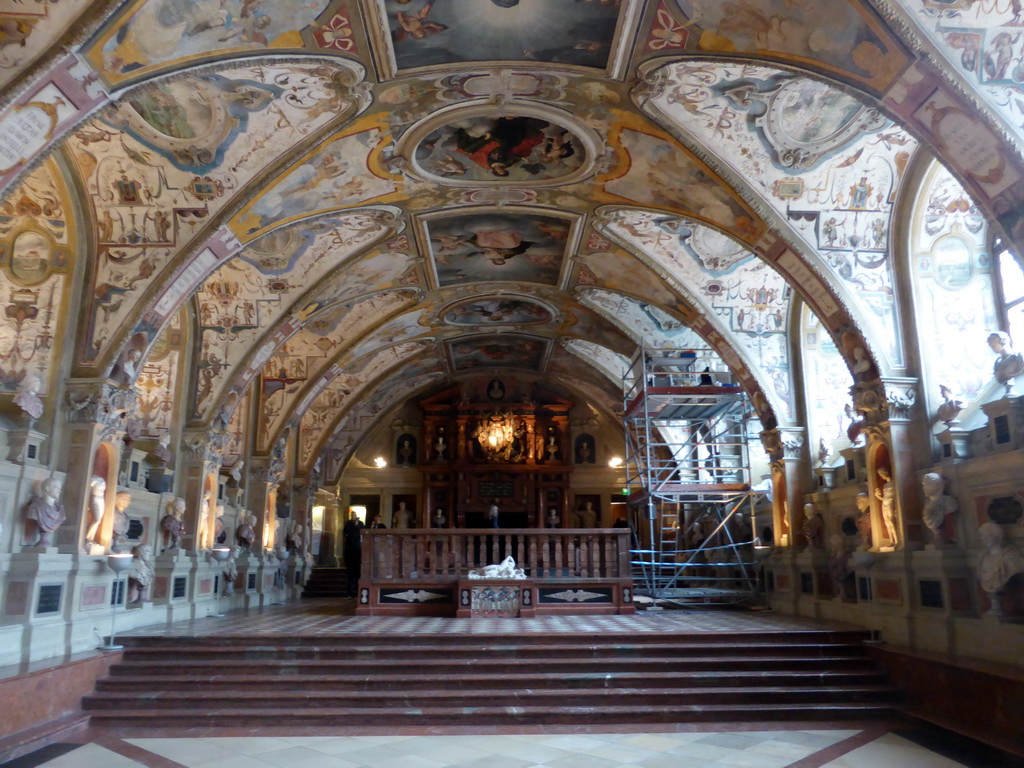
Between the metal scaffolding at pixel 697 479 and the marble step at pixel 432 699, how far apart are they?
23.1 feet

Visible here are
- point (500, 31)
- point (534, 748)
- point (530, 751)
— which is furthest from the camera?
point (500, 31)

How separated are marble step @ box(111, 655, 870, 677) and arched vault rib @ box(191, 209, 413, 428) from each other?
6390 mm

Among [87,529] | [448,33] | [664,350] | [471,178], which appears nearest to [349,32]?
[448,33]

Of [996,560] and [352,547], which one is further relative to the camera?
[352,547]

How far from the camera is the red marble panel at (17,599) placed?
9.34m

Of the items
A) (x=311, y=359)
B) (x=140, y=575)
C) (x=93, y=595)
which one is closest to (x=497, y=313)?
(x=311, y=359)

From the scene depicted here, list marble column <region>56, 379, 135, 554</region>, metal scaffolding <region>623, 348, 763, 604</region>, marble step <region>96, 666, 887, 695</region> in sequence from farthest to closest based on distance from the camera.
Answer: metal scaffolding <region>623, 348, 763, 604</region>
marble column <region>56, 379, 135, 554</region>
marble step <region>96, 666, 887, 695</region>

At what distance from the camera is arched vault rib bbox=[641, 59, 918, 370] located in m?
9.66

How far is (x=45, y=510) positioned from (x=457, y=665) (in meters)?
5.72

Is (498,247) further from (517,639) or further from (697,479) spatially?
(697,479)

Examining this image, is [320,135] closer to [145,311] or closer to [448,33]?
[448,33]

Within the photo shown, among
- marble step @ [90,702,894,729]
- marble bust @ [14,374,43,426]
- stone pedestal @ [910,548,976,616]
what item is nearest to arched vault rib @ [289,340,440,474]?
marble bust @ [14,374,43,426]

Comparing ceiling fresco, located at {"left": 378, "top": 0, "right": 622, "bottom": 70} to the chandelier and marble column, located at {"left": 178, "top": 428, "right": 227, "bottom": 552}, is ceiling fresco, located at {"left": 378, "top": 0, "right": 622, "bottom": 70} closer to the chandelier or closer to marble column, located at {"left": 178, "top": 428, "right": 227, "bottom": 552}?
marble column, located at {"left": 178, "top": 428, "right": 227, "bottom": 552}

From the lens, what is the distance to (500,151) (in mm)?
12008
